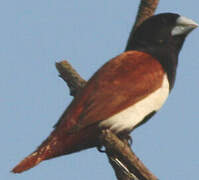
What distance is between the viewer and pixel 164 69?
18.9 ft

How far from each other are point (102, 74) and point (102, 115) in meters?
0.48

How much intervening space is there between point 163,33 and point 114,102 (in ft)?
4.19

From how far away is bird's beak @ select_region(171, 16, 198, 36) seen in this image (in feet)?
20.2

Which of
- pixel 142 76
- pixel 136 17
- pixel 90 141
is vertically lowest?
pixel 90 141

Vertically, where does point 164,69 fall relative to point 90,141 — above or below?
above

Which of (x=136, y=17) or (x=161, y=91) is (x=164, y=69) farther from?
(x=136, y=17)

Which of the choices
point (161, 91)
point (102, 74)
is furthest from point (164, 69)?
point (102, 74)

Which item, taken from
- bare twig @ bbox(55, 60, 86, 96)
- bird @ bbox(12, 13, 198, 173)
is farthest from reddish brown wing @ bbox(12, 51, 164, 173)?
bare twig @ bbox(55, 60, 86, 96)

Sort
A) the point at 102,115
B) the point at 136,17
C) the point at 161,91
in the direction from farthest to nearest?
the point at 136,17, the point at 161,91, the point at 102,115

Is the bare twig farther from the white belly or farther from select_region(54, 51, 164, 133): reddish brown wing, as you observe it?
the white belly

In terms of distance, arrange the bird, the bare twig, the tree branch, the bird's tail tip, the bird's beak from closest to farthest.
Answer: the tree branch
the bird's tail tip
the bird
the bird's beak
the bare twig

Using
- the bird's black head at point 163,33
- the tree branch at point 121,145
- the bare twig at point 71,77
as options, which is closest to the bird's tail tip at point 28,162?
the tree branch at point 121,145

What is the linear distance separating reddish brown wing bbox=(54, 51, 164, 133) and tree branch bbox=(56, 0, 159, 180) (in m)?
0.35

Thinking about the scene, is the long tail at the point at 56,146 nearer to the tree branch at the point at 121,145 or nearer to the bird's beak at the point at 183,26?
the tree branch at the point at 121,145
